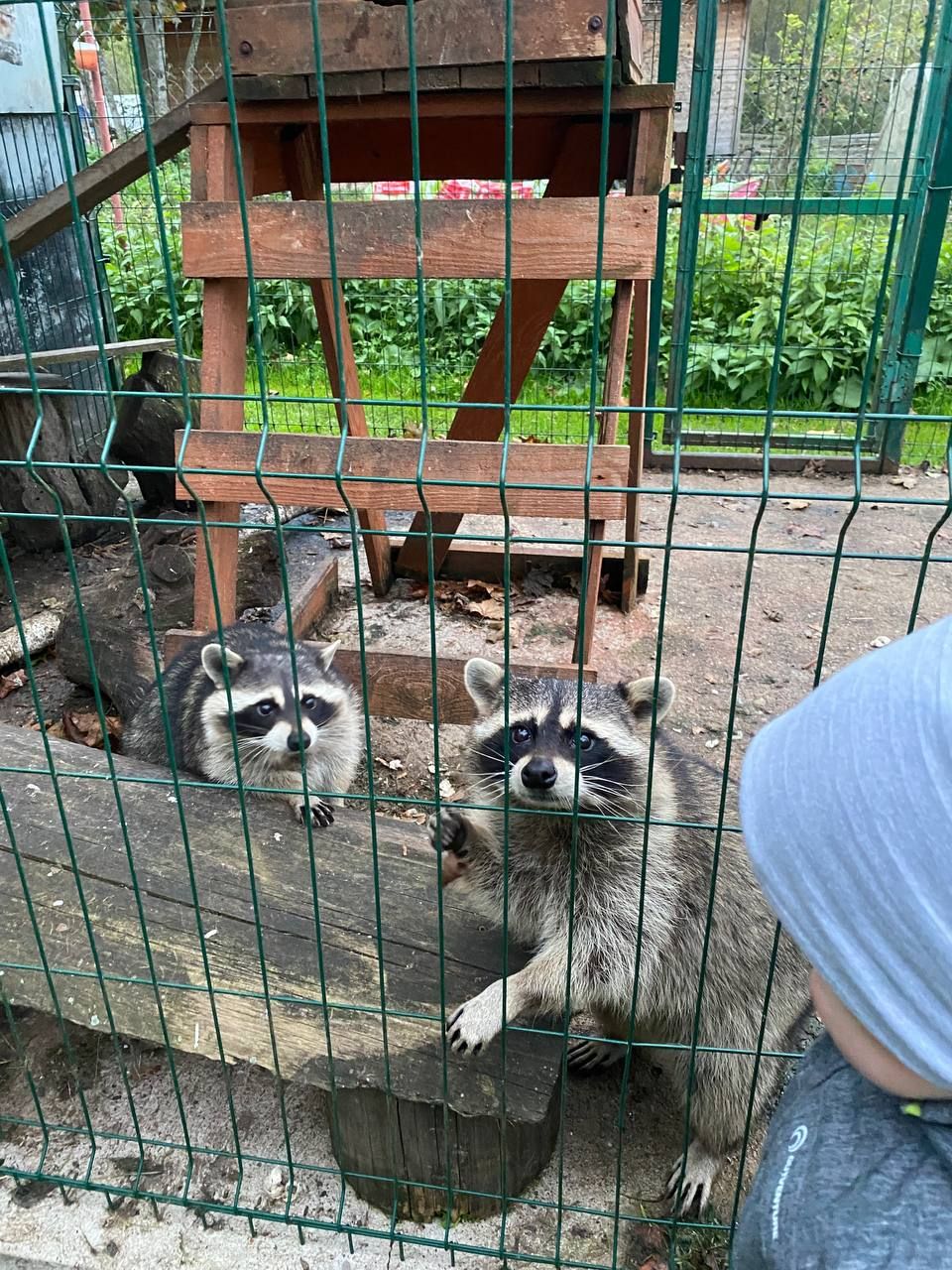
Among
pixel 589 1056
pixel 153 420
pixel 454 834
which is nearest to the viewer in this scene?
pixel 454 834

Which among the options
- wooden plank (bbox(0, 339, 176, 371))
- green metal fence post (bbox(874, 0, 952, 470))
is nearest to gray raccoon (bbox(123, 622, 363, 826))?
wooden plank (bbox(0, 339, 176, 371))

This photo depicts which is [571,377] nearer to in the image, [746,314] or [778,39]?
[746,314]

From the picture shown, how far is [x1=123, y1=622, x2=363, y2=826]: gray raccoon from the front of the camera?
3062 millimetres

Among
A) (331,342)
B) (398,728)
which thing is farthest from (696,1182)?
(331,342)

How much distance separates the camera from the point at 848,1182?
0.99 metres

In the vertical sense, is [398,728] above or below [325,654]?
below

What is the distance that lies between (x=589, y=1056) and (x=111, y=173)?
338 centimetres

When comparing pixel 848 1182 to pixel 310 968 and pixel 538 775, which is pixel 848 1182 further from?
pixel 310 968

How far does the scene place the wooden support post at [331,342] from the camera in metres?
3.69

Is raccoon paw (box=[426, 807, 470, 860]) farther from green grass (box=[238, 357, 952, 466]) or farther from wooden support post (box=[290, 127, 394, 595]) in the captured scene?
green grass (box=[238, 357, 952, 466])

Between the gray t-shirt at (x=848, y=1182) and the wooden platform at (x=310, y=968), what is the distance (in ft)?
3.06

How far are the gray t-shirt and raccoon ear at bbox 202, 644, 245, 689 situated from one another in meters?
2.01

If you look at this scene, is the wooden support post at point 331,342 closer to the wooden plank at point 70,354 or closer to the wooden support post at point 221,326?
the wooden support post at point 221,326

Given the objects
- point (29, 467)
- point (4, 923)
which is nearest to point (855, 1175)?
point (29, 467)
